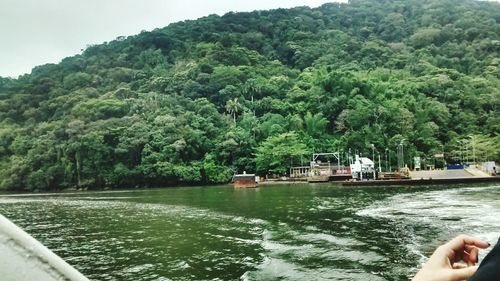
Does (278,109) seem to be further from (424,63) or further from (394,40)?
(394,40)

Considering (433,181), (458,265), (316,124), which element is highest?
(316,124)

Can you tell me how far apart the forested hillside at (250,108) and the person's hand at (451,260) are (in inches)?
2484

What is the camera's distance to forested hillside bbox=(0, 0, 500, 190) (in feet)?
219

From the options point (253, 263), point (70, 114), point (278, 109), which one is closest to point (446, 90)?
point (278, 109)

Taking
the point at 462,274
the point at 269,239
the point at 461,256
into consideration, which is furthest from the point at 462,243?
the point at 269,239

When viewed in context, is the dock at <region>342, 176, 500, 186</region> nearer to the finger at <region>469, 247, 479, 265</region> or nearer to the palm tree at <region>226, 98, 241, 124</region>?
the palm tree at <region>226, 98, 241, 124</region>

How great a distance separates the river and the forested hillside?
4236 centimetres

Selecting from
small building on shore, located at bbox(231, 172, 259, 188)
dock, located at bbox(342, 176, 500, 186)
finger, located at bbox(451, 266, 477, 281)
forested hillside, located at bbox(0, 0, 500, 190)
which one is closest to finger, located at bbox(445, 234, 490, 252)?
finger, located at bbox(451, 266, 477, 281)

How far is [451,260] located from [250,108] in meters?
82.0

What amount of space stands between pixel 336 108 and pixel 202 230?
5909 cm

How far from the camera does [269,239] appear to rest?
49.2ft

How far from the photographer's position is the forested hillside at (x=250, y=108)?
6681 cm

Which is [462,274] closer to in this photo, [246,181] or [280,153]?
[246,181]

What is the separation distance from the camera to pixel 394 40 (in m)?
118
